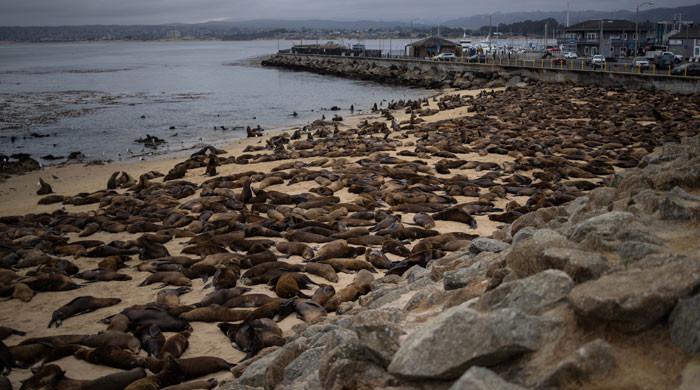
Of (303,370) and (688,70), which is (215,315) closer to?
(303,370)


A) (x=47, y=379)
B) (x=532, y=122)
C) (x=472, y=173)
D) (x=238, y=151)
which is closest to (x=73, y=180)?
(x=238, y=151)

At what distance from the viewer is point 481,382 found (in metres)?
3.17

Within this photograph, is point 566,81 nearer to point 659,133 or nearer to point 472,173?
point 659,133

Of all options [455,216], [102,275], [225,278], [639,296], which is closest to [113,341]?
[225,278]

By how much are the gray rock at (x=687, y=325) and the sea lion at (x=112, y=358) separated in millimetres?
5494

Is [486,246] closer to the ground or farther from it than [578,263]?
closer to the ground

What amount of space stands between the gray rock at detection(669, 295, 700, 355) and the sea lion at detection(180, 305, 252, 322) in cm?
563

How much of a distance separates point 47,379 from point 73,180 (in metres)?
15.7

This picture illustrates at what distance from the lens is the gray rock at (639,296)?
3.41 meters

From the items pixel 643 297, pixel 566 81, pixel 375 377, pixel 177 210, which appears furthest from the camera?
pixel 566 81

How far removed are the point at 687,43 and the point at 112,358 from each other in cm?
6632

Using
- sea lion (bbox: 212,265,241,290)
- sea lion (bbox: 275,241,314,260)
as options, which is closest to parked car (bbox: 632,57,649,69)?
sea lion (bbox: 275,241,314,260)

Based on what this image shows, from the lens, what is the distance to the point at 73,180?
67.4 feet

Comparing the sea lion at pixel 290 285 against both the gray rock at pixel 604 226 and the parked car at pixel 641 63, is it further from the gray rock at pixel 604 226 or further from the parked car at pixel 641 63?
the parked car at pixel 641 63
